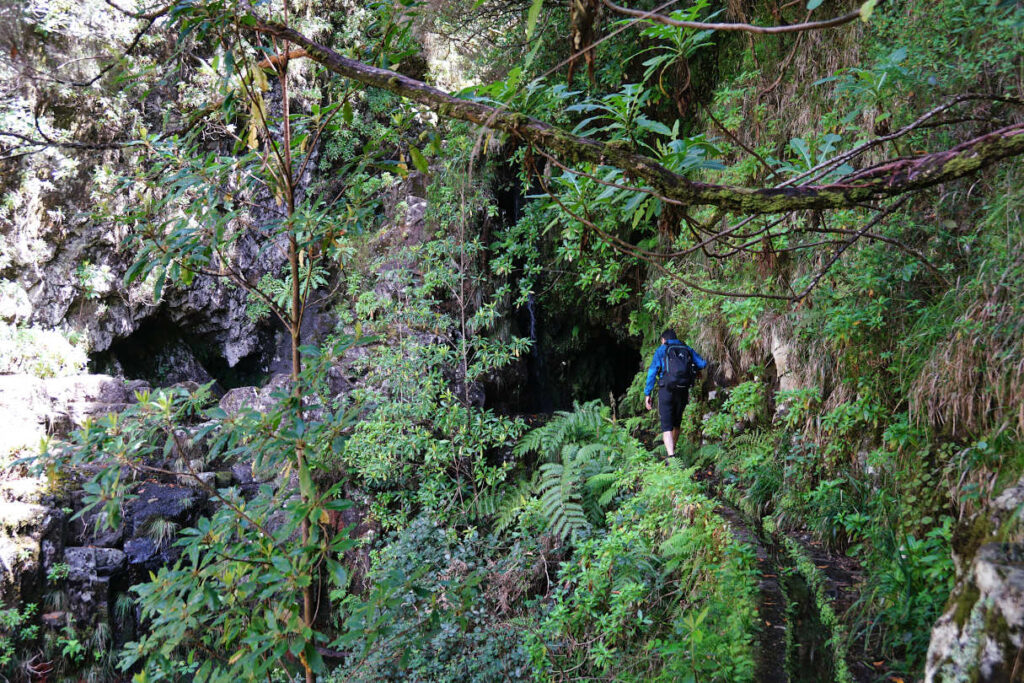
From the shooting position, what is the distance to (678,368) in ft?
19.9

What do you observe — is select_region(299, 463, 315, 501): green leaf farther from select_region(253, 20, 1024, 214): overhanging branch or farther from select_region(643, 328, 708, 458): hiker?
select_region(643, 328, 708, 458): hiker

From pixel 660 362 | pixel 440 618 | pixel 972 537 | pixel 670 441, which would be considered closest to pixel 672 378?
pixel 660 362

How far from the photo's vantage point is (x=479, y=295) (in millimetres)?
7844

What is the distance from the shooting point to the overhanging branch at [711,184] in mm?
1801

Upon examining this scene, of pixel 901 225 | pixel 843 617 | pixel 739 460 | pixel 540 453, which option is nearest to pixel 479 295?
pixel 540 453

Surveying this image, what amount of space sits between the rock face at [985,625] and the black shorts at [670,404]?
4126 mm

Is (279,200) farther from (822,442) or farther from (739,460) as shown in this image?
(739,460)

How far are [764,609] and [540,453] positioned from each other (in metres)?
3.91

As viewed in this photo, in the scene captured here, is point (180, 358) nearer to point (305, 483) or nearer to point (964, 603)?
point (305, 483)

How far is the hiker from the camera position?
609 cm

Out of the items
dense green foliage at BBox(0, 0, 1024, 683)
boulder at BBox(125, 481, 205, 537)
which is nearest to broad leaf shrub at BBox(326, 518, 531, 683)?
dense green foliage at BBox(0, 0, 1024, 683)

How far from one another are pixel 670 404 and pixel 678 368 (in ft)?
1.30

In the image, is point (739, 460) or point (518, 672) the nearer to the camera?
point (518, 672)

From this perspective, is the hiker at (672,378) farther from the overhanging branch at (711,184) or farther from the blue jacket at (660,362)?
the overhanging branch at (711,184)
